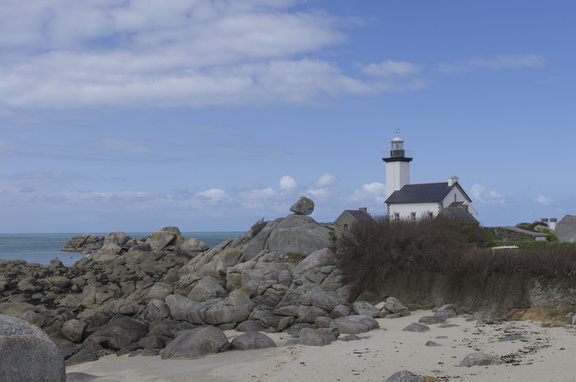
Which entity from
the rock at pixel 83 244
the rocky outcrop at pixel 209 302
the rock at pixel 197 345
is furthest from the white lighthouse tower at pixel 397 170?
the rock at pixel 83 244

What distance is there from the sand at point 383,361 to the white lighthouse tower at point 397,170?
36.0m

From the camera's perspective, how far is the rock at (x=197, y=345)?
16.9 m

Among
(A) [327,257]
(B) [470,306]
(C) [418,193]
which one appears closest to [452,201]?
(C) [418,193]

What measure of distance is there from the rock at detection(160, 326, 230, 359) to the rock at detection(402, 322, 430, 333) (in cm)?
555

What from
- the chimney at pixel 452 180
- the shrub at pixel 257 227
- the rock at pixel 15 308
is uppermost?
the chimney at pixel 452 180

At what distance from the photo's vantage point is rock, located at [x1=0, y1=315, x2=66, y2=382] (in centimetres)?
1018

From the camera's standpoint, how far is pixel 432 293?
917 inches

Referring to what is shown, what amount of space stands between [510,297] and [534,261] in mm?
1545

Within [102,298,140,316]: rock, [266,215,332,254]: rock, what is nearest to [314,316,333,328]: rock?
[102,298,140,316]: rock

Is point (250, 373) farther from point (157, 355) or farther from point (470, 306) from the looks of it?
point (470, 306)

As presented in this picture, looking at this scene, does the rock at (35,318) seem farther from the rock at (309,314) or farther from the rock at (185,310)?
the rock at (309,314)

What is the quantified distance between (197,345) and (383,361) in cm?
530

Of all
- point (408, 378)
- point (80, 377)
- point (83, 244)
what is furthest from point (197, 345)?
point (83, 244)

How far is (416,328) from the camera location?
18781 millimetres
